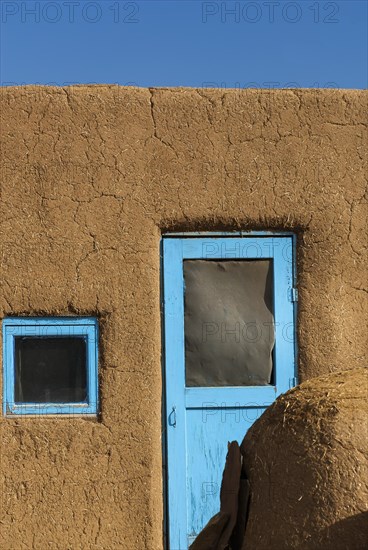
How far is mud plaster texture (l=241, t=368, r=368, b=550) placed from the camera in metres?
2.79

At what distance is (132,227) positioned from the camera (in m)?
5.38

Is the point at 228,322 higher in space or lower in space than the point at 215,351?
Answer: higher

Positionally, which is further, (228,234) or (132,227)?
(228,234)

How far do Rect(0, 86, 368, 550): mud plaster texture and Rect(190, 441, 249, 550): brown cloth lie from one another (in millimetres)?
2150

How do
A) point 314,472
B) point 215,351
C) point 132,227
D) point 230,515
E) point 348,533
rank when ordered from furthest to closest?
point 215,351 → point 132,227 → point 230,515 → point 314,472 → point 348,533

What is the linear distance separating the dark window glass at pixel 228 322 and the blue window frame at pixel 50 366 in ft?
2.03

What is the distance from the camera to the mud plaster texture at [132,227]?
17.3ft

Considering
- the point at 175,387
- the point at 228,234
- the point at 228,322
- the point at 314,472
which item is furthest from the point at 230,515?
the point at 228,234

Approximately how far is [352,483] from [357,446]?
12 centimetres

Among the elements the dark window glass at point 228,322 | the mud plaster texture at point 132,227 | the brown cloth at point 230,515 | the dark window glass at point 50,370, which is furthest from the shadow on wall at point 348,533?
the dark window glass at point 50,370

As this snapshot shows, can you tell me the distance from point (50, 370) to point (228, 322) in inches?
45.0

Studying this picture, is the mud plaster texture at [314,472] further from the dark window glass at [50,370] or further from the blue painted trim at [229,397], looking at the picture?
the dark window glass at [50,370]

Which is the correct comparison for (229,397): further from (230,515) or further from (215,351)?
(230,515)

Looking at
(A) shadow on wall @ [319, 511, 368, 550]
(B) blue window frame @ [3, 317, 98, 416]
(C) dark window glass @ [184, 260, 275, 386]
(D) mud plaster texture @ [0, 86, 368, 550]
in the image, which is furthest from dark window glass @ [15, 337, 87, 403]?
(A) shadow on wall @ [319, 511, 368, 550]
